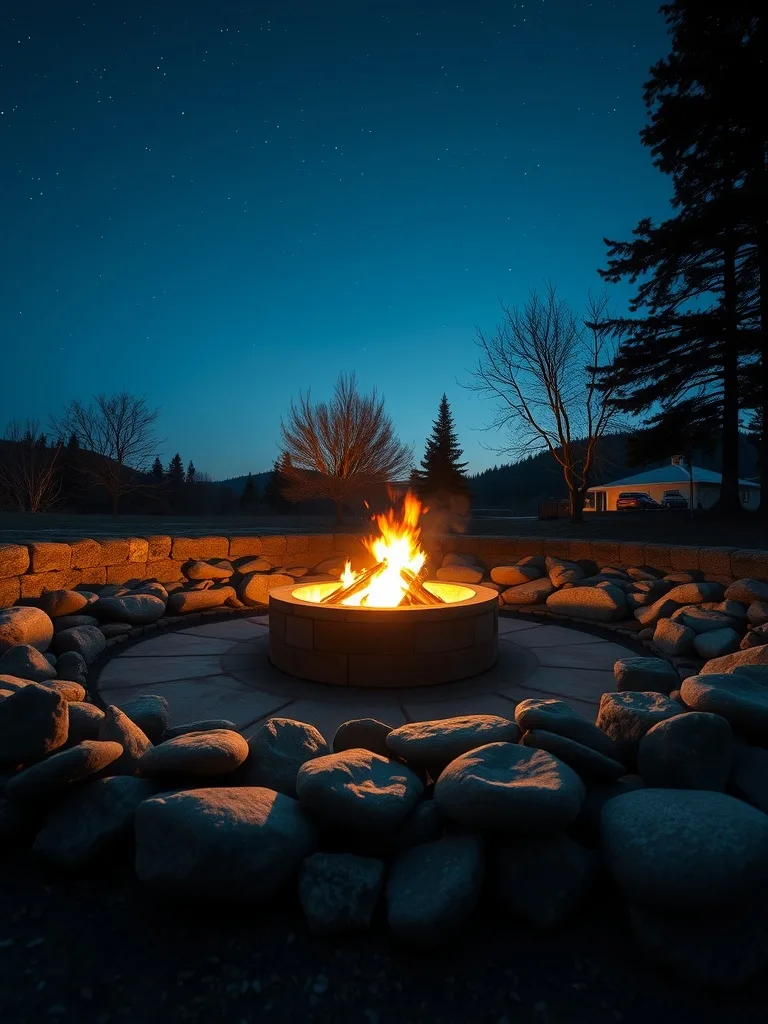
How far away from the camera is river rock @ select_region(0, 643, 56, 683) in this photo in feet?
11.1

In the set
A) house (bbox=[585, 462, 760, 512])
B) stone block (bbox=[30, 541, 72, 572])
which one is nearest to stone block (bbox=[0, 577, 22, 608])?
stone block (bbox=[30, 541, 72, 572])

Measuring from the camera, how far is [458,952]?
1.58m

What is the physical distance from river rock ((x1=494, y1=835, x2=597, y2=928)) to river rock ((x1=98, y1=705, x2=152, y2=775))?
1.36 meters

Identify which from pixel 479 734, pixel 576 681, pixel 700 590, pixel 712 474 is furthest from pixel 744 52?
pixel 712 474

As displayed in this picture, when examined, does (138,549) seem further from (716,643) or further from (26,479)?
(26,479)

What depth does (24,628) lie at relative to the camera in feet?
13.1

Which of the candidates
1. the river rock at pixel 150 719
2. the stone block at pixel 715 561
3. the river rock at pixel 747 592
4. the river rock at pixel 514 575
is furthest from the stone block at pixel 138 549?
the stone block at pixel 715 561

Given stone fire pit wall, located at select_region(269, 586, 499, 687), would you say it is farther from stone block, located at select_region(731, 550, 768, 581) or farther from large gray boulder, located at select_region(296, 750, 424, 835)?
stone block, located at select_region(731, 550, 768, 581)

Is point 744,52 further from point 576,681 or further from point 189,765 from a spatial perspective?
point 189,765

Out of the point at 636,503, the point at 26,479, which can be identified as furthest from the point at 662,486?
the point at 26,479

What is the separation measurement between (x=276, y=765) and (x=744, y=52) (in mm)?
19230

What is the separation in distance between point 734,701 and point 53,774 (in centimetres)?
256

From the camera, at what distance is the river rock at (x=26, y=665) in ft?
11.1

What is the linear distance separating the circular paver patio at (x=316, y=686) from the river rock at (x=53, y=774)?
4.19 ft
